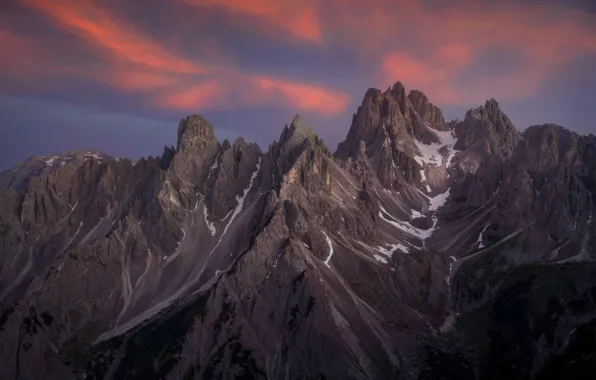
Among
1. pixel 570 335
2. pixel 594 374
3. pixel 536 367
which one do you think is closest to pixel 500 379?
pixel 536 367

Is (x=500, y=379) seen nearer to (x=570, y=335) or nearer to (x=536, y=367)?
(x=536, y=367)

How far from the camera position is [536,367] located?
650 feet

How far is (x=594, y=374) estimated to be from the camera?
153m

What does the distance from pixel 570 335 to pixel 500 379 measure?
2459cm

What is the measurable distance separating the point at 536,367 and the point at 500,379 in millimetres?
11193

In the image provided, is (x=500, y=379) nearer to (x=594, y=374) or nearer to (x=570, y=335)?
(x=570, y=335)

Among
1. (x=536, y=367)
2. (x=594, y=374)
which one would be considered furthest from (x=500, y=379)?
(x=594, y=374)

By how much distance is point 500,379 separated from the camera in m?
200

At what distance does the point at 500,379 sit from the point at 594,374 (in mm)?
50010

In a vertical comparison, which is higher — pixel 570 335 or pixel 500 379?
pixel 570 335

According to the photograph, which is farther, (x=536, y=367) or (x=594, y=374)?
(x=536, y=367)

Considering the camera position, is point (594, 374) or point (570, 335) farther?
point (570, 335)

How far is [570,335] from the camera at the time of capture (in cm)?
19750

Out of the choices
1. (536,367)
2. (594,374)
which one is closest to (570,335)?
(536,367)
